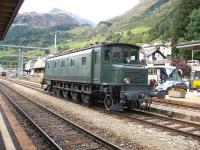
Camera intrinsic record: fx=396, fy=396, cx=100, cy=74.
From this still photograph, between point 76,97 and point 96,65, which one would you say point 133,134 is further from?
point 76,97

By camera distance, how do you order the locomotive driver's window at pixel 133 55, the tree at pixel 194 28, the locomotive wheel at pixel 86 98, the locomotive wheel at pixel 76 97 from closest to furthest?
the locomotive driver's window at pixel 133 55, the locomotive wheel at pixel 86 98, the locomotive wheel at pixel 76 97, the tree at pixel 194 28

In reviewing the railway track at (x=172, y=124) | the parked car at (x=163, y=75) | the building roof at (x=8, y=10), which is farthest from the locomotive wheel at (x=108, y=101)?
the parked car at (x=163, y=75)

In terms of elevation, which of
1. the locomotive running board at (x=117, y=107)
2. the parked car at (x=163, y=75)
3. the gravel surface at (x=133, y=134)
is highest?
the parked car at (x=163, y=75)

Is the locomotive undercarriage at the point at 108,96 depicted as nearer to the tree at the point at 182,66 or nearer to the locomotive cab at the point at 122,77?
the locomotive cab at the point at 122,77

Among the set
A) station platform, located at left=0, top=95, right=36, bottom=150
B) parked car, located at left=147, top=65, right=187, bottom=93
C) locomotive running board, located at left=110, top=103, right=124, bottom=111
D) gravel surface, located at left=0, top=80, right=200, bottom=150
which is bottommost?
gravel surface, located at left=0, top=80, right=200, bottom=150

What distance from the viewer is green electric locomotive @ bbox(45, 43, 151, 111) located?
18484 mm

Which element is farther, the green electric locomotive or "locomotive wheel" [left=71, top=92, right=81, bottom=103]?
"locomotive wheel" [left=71, top=92, right=81, bottom=103]

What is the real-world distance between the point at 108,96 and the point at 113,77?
1.06 metres

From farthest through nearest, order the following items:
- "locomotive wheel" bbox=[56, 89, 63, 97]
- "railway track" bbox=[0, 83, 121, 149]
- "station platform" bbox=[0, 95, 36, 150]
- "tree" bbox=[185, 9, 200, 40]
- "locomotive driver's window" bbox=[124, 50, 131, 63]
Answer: "tree" bbox=[185, 9, 200, 40], "locomotive wheel" bbox=[56, 89, 63, 97], "locomotive driver's window" bbox=[124, 50, 131, 63], "railway track" bbox=[0, 83, 121, 149], "station platform" bbox=[0, 95, 36, 150]

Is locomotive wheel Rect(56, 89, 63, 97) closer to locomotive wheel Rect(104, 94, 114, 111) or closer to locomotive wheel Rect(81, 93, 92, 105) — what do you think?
locomotive wheel Rect(81, 93, 92, 105)

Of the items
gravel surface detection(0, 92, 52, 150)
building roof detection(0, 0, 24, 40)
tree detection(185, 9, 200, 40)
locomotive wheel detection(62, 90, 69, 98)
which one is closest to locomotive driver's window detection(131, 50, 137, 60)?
gravel surface detection(0, 92, 52, 150)

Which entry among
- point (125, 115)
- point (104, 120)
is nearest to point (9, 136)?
point (104, 120)

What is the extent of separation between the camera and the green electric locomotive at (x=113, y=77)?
18484mm

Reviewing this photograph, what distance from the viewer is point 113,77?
18984 millimetres
